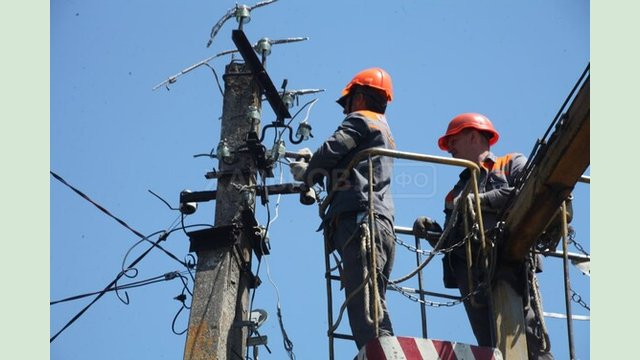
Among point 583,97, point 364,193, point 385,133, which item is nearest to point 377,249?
point 364,193

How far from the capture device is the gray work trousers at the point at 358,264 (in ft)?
26.9

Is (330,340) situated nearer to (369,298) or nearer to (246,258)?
(369,298)

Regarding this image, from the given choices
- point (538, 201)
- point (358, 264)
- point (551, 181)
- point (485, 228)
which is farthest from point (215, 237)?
point (551, 181)

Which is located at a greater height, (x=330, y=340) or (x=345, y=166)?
(x=345, y=166)

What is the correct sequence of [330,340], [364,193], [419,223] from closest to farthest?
1. [330,340]
2. [364,193]
3. [419,223]

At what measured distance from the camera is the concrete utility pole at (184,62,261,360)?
29.9 ft

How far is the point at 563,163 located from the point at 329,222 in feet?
6.23

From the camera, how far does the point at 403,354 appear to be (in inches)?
281

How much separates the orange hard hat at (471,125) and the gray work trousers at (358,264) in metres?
1.62

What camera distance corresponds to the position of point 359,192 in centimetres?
877

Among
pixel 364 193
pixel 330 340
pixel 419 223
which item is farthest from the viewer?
pixel 419 223

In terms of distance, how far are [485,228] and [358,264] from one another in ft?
4.58

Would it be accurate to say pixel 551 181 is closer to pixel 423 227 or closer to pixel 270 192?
pixel 423 227

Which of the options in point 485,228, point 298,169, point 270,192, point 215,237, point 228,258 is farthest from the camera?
point 270,192
